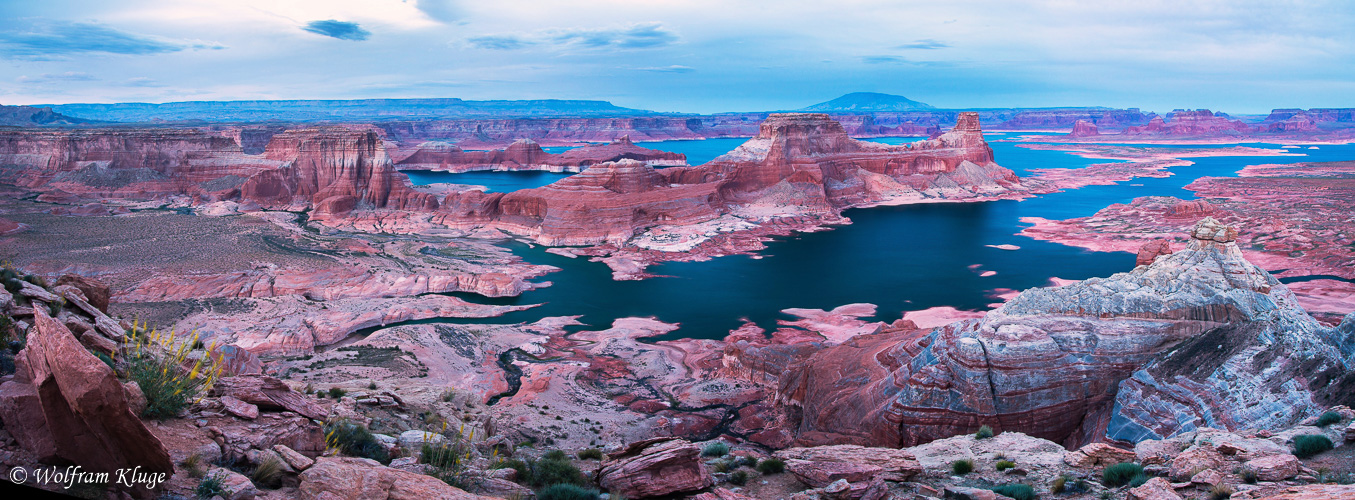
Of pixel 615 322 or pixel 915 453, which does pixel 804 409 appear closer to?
pixel 915 453

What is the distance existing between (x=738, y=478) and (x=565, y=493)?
11.8 ft

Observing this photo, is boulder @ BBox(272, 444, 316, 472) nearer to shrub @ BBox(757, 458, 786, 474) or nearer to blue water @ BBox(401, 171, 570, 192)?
shrub @ BBox(757, 458, 786, 474)

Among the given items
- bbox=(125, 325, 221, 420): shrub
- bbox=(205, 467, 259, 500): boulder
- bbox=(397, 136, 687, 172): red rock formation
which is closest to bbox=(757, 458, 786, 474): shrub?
bbox=(205, 467, 259, 500): boulder

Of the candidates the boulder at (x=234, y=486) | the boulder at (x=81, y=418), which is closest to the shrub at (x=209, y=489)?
the boulder at (x=234, y=486)

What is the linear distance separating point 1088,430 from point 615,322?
81.7 feet

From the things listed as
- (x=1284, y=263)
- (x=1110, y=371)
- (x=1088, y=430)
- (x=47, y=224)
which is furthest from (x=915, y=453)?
(x=47, y=224)

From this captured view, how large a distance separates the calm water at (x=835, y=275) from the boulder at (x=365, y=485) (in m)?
27.6

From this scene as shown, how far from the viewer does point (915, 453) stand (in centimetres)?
1553

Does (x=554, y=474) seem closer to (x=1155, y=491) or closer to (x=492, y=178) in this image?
(x=1155, y=491)

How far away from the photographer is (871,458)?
1412 centimetres

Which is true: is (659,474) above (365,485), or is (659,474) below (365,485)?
below

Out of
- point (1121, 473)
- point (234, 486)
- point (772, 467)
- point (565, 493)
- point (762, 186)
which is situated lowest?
point (772, 467)

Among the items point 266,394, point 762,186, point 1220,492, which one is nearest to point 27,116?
point 762,186

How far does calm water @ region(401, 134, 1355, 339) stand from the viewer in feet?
135
